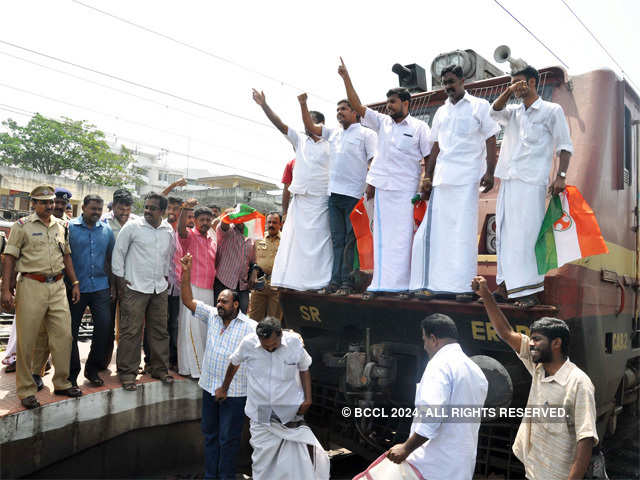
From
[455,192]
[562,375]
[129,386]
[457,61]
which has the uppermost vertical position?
[457,61]

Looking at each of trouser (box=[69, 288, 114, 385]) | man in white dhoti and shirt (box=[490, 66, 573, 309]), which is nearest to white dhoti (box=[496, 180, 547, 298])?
man in white dhoti and shirt (box=[490, 66, 573, 309])

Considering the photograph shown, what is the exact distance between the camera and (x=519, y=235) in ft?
11.9

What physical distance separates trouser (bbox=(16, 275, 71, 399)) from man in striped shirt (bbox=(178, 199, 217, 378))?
115 centimetres

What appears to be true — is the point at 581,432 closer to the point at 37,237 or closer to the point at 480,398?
the point at 480,398

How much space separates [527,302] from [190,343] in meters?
3.15

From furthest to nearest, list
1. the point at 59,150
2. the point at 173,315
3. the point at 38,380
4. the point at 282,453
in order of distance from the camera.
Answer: the point at 59,150
the point at 173,315
the point at 38,380
the point at 282,453

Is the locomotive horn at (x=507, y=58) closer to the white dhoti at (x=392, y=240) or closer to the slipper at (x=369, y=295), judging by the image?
the white dhoti at (x=392, y=240)

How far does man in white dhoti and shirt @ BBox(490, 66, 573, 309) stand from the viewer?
3561 millimetres

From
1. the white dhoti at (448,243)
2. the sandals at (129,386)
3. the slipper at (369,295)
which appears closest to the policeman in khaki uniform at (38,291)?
the sandals at (129,386)

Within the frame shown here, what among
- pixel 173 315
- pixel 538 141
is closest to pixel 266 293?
pixel 173 315

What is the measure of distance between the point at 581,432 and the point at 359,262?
8.16ft

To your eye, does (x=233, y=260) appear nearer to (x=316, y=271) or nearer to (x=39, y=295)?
(x=316, y=271)

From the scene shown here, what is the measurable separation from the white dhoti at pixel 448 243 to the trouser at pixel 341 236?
2.40 ft

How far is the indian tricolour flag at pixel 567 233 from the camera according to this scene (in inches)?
135
